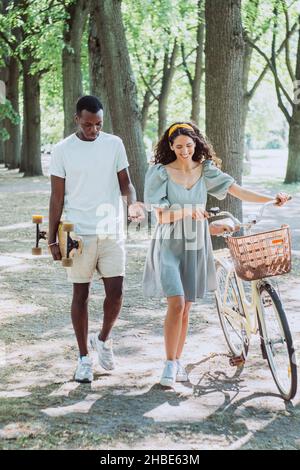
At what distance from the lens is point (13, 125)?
3256cm

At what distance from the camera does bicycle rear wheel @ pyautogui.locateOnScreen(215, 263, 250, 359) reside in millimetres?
5316

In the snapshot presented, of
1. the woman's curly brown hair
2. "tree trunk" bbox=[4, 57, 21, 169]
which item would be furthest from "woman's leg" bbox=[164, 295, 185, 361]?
"tree trunk" bbox=[4, 57, 21, 169]

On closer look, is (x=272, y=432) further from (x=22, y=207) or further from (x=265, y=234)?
(x=22, y=207)

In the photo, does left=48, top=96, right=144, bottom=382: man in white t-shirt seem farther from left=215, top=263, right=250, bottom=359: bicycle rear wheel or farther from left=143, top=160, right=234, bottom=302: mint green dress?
left=215, top=263, right=250, bottom=359: bicycle rear wheel

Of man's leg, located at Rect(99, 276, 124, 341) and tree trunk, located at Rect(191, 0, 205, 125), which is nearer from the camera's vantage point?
man's leg, located at Rect(99, 276, 124, 341)

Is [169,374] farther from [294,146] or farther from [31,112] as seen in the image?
[31,112]

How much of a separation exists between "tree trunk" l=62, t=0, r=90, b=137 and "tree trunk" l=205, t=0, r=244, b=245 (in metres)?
9.83

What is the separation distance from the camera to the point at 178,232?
500cm

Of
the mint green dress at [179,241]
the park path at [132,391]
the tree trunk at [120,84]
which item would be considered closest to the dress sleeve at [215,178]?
the mint green dress at [179,241]

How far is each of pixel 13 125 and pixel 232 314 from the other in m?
28.3

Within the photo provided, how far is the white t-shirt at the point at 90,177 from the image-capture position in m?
5.01

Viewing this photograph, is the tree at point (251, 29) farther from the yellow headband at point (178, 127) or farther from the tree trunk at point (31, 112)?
the yellow headband at point (178, 127)

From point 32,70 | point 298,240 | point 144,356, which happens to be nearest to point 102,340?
point 144,356

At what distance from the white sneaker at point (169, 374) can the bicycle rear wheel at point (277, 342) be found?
64 cm
